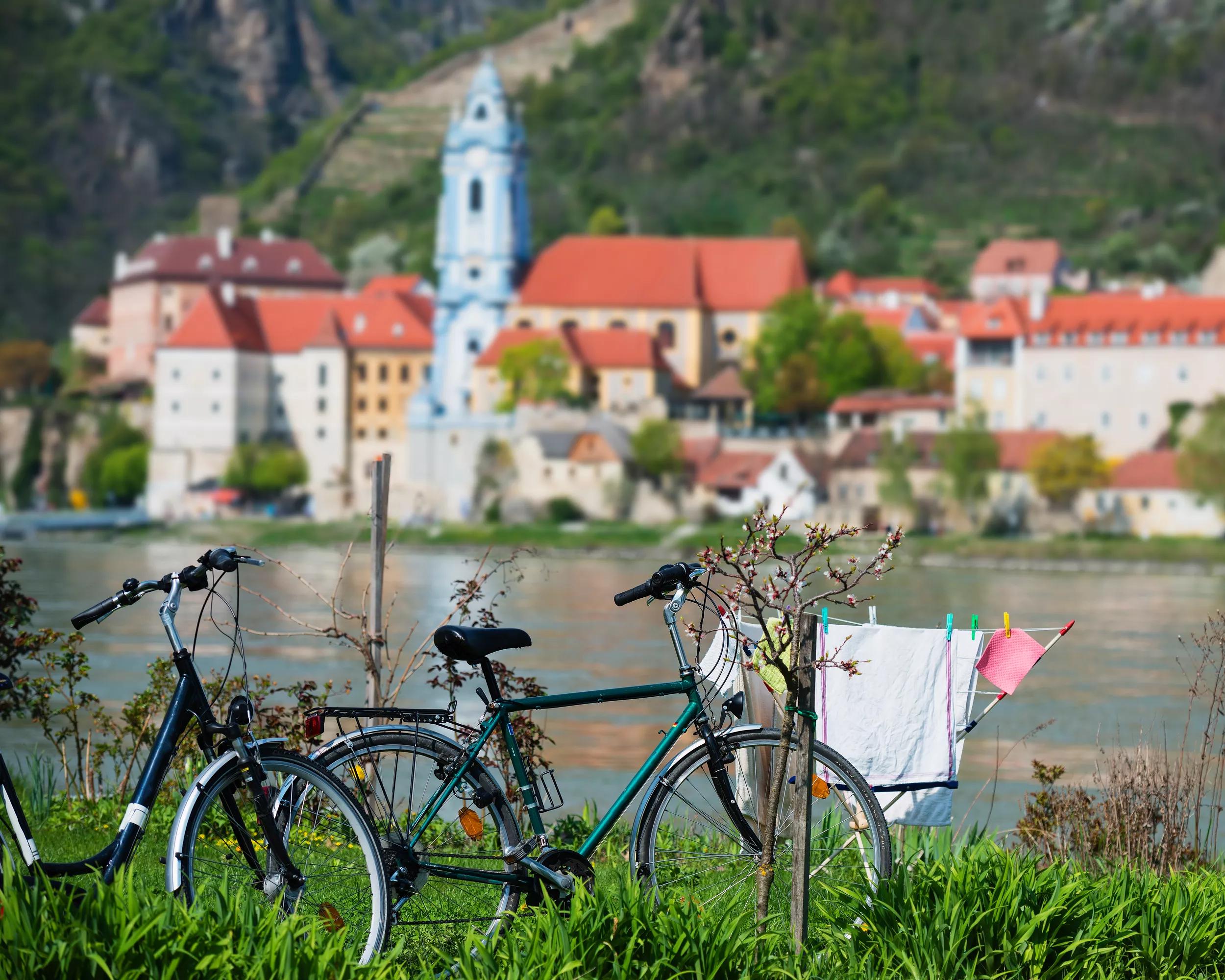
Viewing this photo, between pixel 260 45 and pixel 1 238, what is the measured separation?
53.2m

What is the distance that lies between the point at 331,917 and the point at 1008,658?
3.05 meters

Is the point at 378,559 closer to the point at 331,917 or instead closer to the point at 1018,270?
the point at 331,917

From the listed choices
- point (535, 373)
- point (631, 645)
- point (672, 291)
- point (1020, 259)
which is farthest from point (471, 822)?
point (1020, 259)

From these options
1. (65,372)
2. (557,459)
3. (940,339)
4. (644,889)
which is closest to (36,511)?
(65,372)

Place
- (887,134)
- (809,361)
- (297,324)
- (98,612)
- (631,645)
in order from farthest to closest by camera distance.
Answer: (887,134), (297,324), (809,361), (631,645), (98,612)

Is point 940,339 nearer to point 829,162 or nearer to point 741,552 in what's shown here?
point 829,162

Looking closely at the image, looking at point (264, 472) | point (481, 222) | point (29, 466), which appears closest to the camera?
point (264, 472)

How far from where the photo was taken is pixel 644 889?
565 cm

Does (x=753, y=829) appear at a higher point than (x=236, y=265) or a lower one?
lower

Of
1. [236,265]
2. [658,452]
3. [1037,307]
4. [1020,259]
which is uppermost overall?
[1020,259]

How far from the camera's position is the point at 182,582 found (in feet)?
17.3

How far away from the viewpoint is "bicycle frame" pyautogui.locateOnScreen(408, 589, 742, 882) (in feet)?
17.9

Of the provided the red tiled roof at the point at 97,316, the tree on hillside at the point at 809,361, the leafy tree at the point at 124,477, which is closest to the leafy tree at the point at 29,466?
the leafy tree at the point at 124,477

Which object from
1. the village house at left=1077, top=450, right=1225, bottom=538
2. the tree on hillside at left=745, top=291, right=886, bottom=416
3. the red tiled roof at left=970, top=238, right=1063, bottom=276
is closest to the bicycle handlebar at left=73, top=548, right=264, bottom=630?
the village house at left=1077, top=450, right=1225, bottom=538
